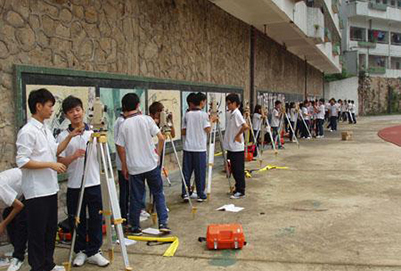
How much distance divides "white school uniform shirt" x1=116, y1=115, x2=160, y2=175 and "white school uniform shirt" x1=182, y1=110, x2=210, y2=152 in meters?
1.75

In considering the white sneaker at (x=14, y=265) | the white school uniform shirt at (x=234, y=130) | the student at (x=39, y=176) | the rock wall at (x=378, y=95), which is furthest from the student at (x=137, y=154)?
the rock wall at (x=378, y=95)

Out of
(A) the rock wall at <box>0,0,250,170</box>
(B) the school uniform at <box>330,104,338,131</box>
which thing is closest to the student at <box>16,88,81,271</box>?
(A) the rock wall at <box>0,0,250,170</box>

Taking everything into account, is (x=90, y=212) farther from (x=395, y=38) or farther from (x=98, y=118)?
(x=395, y=38)

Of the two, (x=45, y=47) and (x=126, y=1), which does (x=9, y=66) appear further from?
(x=126, y=1)

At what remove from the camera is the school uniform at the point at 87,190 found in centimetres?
422

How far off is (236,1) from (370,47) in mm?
40719

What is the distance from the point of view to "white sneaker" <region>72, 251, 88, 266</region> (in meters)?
4.27

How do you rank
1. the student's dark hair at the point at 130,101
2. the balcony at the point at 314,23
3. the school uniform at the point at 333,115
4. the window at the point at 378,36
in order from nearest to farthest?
the student's dark hair at the point at 130,101 → the balcony at the point at 314,23 → the school uniform at the point at 333,115 → the window at the point at 378,36

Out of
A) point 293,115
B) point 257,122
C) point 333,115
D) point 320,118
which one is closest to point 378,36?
point 333,115

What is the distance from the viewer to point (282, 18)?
14211mm

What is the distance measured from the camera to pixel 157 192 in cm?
521

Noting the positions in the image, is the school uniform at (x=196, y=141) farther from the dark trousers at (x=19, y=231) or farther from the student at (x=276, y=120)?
the student at (x=276, y=120)

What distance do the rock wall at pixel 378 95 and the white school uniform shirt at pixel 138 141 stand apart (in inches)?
1655

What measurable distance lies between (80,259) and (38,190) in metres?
1.04
